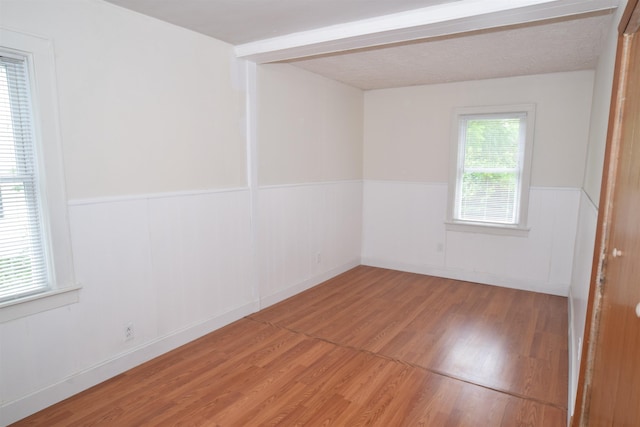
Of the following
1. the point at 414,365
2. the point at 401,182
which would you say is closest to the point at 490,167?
the point at 401,182

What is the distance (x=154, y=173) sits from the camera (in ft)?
8.96

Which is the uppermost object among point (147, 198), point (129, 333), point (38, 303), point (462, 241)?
point (147, 198)

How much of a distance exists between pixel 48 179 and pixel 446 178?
4069 mm

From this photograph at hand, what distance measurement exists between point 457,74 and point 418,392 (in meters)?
3.28

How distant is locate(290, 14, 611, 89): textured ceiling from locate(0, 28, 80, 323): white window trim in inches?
86.0

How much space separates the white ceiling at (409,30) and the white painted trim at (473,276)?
2.33 metres

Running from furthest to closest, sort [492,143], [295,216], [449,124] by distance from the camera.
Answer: [449,124], [492,143], [295,216]

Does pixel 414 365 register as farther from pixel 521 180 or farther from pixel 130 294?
pixel 521 180

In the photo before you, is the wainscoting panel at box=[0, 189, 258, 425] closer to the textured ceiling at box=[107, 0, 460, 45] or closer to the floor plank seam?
the floor plank seam

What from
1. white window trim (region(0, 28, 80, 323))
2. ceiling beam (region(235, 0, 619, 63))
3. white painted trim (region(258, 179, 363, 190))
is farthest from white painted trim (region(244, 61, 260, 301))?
white window trim (region(0, 28, 80, 323))

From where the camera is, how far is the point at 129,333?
2.66m

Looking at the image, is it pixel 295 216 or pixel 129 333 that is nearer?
pixel 129 333

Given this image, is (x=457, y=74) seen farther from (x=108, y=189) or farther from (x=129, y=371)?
(x=129, y=371)

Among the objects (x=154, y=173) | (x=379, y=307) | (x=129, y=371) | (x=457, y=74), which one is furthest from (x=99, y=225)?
(x=457, y=74)
